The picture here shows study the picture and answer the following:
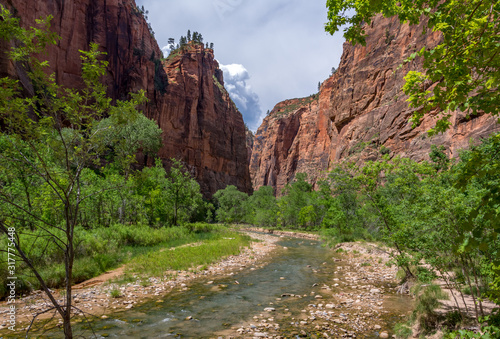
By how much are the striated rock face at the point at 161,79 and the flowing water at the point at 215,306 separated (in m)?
38.7

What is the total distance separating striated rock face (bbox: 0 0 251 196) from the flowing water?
3875cm

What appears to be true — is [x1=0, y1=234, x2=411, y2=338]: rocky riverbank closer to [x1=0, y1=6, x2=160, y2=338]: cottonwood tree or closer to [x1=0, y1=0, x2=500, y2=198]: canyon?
[x1=0, y1=6, x2=160, y2=338]: cottonwood tree

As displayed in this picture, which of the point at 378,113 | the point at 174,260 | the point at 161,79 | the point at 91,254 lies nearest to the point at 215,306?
the point at 174,260

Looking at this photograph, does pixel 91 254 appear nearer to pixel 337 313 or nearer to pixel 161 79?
pixel 337 313

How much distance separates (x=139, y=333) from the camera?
278 inches

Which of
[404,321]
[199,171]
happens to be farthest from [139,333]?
[199,171]

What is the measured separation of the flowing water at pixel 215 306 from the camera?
734 centimetres

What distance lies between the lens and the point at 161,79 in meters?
81.4

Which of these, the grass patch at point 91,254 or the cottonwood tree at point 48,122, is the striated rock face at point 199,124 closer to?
the grass patch at point 91,254

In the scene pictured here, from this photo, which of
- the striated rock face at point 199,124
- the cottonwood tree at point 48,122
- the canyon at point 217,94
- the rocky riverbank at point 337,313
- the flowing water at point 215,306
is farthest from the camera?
the striated rock face at point 199,124

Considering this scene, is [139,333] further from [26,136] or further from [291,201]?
[291,201]

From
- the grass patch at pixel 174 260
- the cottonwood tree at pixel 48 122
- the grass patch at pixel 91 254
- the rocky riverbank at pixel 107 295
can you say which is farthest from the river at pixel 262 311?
the cottonwood tree at pixel 48 122

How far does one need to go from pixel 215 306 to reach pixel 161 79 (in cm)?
8392

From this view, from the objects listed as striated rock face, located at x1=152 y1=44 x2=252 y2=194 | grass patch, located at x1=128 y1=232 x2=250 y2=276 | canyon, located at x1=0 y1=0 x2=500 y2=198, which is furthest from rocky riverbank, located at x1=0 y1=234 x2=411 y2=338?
striated rock face, located at x1=152 y1=44 x2=252 y2=194
